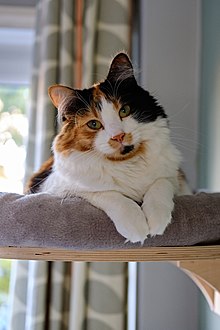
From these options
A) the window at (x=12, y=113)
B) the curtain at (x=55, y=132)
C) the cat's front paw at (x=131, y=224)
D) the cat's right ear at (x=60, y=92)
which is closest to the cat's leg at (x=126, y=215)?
the cat's front paw at (x=131, y=224)

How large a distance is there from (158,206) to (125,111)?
0.21 metres

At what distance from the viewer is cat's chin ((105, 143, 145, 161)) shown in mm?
837

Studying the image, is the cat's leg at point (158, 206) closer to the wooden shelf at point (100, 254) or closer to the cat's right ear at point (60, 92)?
the wooden shelf at point (100, 254)

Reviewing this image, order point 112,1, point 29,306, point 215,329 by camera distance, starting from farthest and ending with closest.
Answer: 1. point 112,1
2. point 29,306
3. point 215,329

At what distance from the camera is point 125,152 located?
33.2 inches

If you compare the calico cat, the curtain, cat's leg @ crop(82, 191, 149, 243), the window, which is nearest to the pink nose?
the calico cat

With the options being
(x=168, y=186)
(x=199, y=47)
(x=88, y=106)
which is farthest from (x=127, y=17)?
(x=168, y=186)

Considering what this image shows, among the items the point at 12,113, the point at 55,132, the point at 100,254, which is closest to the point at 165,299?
the point at 55,132

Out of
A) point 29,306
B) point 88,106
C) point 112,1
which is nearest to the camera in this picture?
point 88,106

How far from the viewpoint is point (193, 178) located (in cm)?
148

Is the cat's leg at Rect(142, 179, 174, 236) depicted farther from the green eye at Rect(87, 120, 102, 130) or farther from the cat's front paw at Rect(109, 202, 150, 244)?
the green eye at Rect(87, 120, 102, 130)

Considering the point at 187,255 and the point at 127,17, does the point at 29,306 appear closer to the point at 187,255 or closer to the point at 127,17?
the point at 187,255

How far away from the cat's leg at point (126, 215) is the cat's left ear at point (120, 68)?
24 centimetres

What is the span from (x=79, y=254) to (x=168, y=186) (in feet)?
0.67
